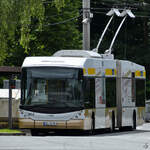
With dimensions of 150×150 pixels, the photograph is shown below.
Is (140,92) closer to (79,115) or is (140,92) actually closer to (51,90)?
(79,115)

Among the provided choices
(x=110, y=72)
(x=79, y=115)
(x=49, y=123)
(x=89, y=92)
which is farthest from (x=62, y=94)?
(x=110, y=72)

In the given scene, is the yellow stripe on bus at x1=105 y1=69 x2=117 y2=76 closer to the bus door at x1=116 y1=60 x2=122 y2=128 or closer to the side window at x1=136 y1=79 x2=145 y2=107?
the bus door at x1=116 y1=60 x2=122 y2=128

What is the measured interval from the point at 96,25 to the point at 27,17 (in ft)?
121

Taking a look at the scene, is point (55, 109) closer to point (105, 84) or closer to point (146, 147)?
point (105, 84)

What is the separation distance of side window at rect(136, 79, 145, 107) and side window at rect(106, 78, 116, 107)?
119 inches

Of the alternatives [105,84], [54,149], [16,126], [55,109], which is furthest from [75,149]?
[16,126]

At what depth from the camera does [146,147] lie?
1691 cm

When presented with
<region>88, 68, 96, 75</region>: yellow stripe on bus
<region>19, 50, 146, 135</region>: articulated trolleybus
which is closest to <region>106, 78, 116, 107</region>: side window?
<region>19, 50, 146, 135</region>: articulated trolleybus

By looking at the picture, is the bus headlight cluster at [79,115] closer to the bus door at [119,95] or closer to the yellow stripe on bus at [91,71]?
the yellow stripe on bus at [91,71]

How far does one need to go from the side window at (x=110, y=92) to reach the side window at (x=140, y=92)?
3.02 meters

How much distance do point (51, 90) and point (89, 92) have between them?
1.40 metres

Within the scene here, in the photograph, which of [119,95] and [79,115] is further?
[119,95]

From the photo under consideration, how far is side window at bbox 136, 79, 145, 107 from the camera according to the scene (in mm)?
29906

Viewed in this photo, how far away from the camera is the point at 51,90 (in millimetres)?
23297
